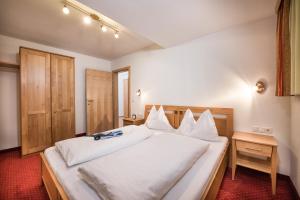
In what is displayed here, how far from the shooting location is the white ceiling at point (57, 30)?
6.55 ft

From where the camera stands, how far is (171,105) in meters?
3.09

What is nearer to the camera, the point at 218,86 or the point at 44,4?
the point at 44,4

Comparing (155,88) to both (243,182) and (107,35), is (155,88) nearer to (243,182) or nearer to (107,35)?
(107,35)

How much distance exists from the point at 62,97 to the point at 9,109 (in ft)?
3.55

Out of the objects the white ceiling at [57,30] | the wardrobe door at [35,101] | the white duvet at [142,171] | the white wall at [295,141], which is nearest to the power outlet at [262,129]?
the white wall at [295,141]

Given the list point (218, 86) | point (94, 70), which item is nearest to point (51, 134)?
point (94, 70)

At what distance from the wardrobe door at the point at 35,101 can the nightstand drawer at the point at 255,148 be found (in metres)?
3.80

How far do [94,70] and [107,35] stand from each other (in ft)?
5.14

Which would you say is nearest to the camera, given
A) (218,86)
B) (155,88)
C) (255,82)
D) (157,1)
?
(157,1)

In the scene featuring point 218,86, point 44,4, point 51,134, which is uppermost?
point 44,4

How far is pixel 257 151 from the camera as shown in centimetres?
182

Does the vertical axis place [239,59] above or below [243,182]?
above

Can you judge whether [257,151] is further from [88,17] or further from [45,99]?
[45,99]

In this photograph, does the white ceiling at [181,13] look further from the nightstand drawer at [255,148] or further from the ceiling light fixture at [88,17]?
the nightstand drawer at [255,148]
